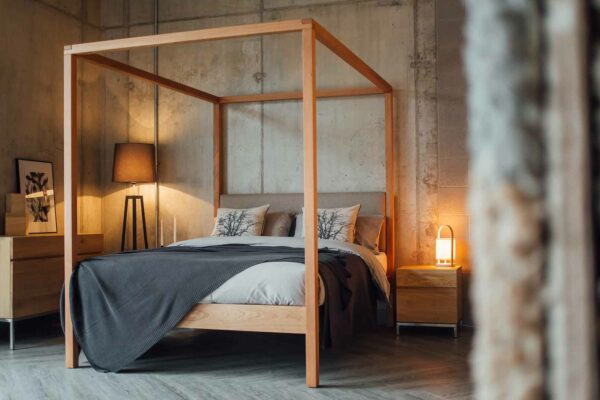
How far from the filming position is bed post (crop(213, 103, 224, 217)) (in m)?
6.87

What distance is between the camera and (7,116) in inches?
235

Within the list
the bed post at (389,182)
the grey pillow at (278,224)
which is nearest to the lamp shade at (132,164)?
the grey pillow at (278,224)

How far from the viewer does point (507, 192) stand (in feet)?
1.01

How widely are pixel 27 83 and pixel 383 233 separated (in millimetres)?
3665

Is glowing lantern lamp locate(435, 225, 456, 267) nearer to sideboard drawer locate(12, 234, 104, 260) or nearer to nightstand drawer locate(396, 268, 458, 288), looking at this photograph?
nightstand drawer locate(396, 268, 458, 288)

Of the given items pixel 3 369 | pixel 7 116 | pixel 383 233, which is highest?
pixel 7 116

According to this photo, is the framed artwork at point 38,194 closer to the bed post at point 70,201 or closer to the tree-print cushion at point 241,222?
the tree-print cushion at point 241,222

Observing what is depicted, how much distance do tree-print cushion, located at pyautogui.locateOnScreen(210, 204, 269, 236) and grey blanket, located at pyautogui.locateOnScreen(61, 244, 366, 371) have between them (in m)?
1.61

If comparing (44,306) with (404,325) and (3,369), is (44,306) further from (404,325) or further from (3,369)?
(404,325)

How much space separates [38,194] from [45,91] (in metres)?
1.04

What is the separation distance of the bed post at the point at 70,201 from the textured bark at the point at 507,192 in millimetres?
4430

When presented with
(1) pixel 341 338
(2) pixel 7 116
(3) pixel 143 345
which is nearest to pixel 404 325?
(1) pixel 341 338

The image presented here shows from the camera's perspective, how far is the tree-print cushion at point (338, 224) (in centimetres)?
575

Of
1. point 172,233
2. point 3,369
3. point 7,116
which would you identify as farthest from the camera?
point 172,233
